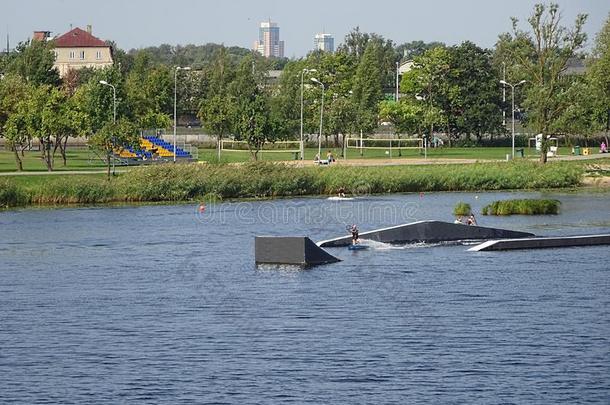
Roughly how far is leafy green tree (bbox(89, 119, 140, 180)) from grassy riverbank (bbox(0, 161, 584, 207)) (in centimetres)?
516

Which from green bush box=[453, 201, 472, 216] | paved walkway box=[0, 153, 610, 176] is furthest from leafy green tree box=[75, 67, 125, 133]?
green bush box=[453, 201, 472, 216]

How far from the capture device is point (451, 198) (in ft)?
310

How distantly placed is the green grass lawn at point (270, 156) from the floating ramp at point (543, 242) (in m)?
52.6

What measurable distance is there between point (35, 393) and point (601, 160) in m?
91.3

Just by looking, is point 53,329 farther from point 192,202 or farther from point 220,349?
point 192,202

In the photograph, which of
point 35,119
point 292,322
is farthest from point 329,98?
point 292,322

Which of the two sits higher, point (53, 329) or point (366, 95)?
point (366, 95)

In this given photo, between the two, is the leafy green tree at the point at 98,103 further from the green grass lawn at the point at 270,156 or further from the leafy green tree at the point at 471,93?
the leafy green tree at the point at 471,93

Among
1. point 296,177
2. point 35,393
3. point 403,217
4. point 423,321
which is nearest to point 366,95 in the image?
point 296,177

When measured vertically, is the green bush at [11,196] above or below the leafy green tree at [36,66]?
below

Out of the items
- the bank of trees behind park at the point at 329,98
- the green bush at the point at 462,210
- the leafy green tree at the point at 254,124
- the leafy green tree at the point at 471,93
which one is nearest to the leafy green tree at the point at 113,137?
the bank of trees behind park at the point at 329,98

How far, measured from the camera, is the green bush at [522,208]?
8188 cm

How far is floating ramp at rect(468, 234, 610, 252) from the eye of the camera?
63.8 meters

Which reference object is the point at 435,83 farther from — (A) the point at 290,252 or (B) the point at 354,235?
(A) the point at 290,252
